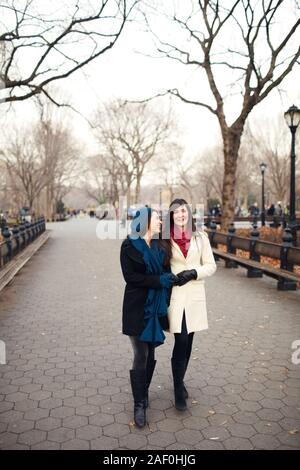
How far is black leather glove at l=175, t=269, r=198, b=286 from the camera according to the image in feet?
11.0

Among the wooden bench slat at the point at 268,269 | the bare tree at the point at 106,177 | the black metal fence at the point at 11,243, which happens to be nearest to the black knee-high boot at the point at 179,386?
the wooden bench slat at the point at 268,269

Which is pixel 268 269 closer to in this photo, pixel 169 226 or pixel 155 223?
pixel 169 226

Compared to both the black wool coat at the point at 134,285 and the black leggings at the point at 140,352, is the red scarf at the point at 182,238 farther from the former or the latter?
the black leggings at the point at 140,352

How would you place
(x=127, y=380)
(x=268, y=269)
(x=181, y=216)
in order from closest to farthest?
1. (x=181, y=216)
2. (x=127, y=380)
3. (x=268, y=269)

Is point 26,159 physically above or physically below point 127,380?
above

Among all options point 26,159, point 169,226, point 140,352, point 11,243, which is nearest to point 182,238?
point 169,226

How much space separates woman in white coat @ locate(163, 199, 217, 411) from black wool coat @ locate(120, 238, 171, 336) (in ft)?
0.95

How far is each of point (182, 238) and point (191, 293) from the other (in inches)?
19.0

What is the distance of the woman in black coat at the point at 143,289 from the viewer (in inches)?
130

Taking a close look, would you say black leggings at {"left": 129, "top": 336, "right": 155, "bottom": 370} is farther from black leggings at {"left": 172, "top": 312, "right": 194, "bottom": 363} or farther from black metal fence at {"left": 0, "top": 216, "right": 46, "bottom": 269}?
black metal fence at {"left": 0, "top": 216, "right": 46, "bottom": 269}

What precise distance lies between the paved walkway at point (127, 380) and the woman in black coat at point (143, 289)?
1.38 ft

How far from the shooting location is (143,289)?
338 centimetres

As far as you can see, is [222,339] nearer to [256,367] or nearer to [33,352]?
[256,367]

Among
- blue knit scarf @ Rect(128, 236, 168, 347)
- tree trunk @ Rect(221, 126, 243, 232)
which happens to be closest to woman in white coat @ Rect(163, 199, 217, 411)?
blue knit scarf @ Rect(128, 236, 168, 347)
